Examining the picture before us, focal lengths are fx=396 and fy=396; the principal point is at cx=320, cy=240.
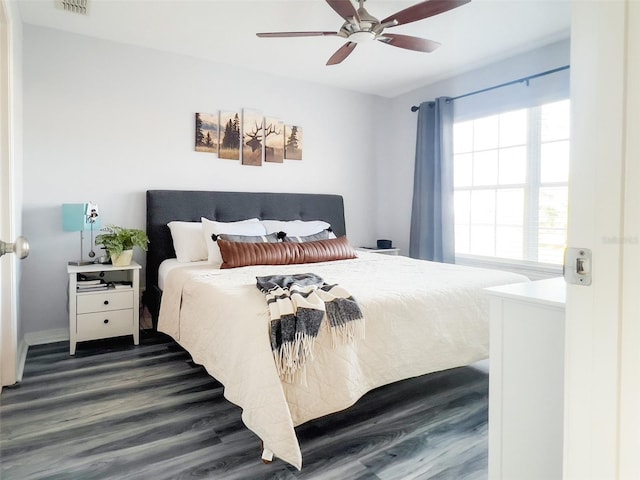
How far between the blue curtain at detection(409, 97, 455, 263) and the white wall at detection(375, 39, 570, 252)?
0.22 meters

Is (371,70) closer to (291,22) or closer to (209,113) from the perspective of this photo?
(291,22)

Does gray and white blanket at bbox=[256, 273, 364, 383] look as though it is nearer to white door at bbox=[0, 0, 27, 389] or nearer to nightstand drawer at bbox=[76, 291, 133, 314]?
white door at bbox=[0, 0, 27, 389]

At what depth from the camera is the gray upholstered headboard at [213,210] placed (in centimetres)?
353

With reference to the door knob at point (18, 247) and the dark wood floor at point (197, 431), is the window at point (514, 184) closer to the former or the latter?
the dark wood floor at point (197, 431)

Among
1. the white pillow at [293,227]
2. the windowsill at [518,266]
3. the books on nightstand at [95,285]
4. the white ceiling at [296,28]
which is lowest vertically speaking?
the books on nightstand at [95,285]

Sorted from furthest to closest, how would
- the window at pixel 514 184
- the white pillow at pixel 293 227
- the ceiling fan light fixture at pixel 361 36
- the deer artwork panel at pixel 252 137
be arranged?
the deer artwork panel at pixel 252 137
the white pillow at pixel 293 227
the window at pixel 514 184
the ceiling fan light fixture at pixel 361 36

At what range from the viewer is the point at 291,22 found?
3.09 metres

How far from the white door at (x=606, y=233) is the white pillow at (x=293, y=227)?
3030mm

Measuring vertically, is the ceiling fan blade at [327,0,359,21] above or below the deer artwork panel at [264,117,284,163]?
above

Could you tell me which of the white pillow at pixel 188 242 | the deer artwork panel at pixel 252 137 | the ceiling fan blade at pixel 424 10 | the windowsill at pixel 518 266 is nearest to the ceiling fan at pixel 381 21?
the ceiling fan blade at pixel 424 10

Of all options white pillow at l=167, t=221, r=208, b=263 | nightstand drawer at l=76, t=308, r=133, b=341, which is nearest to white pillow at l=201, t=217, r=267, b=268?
white pillow at l=167, t=221, r=208, b=263

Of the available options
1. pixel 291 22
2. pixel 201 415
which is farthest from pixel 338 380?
pixel 291 22

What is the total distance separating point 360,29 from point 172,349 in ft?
8.84

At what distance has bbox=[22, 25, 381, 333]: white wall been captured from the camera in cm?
321
